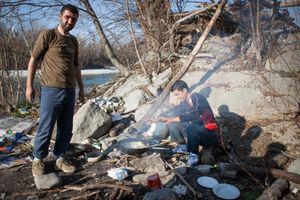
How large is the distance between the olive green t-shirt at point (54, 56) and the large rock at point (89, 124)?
1735mm

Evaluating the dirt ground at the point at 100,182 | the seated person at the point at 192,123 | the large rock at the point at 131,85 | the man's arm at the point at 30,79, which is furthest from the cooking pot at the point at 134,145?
the large rock at the point at 131,85

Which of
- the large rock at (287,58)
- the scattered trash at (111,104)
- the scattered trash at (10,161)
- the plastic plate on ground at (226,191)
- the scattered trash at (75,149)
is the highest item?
the large rock at (287,58)

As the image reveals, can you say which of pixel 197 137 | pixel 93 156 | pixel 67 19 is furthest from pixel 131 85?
pixel 67 19

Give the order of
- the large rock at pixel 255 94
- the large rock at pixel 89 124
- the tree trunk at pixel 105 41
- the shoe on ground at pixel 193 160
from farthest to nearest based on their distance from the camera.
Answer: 1. the tree trunk at pixel 105 41
2. the large rock at pixel 255 94
3. the large rock at pixel 89 124
4. the shoe on ground at pixel 193 160

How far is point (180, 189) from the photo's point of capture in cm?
379

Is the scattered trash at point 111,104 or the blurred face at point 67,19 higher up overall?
the blurred face at point 67,19

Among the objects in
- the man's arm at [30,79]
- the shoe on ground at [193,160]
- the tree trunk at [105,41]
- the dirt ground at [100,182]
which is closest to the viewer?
the dirt ground at [100,182]

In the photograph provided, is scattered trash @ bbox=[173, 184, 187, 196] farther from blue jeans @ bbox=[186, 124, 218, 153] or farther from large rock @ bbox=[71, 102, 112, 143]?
large rock @ bbox=[71, 102, 112, 143]

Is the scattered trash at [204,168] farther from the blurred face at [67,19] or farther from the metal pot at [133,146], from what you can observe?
the blurred face at [67,19]

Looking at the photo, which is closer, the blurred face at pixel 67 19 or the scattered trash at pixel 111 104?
the blurred face at pixel 67 19

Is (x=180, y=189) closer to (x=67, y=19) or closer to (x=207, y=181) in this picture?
(x=207, y=181)

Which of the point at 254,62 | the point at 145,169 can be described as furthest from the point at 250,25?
the point at 145,169

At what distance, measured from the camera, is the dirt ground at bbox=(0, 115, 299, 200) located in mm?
3646

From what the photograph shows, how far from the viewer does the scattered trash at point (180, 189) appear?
375 cm
